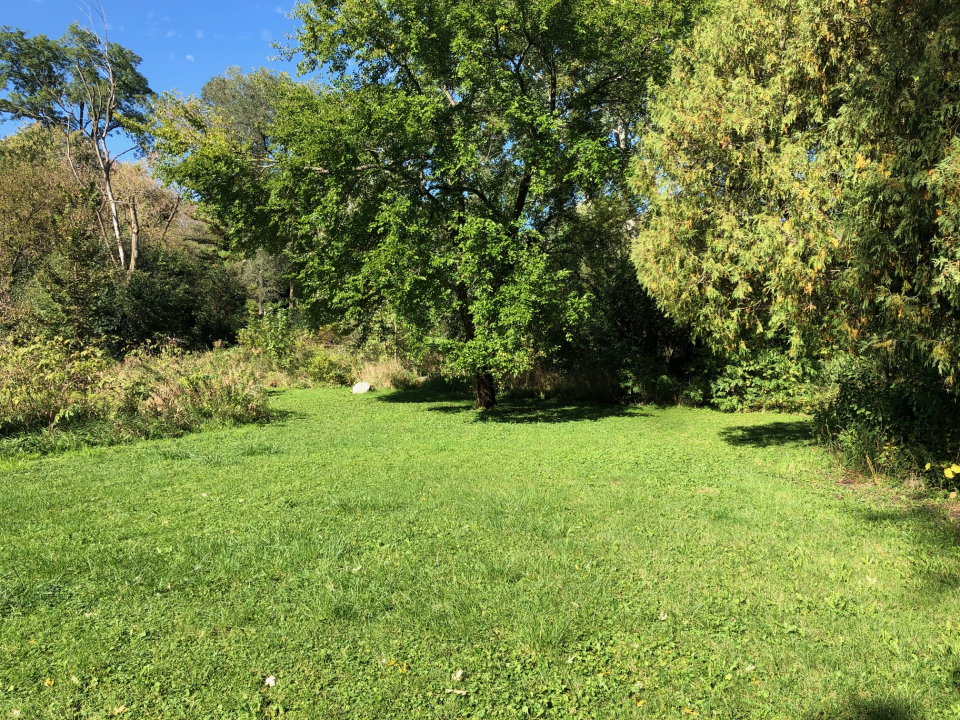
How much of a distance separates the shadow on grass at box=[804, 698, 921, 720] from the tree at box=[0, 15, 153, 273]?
2874cm

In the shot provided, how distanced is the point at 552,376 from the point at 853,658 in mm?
12184

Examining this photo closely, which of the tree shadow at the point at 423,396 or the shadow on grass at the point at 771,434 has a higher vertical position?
the tree shadow at the point at 423,396

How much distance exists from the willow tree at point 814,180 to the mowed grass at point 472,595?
6.79 feet

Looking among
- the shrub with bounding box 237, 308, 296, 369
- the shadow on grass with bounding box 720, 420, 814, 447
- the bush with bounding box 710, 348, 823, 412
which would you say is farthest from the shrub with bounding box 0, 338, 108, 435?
the bush with bounding box 710, 348, 823, 412

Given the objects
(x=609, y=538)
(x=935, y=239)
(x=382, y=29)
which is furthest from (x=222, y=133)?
(x=935, y=239)

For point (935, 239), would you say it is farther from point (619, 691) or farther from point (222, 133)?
point (222, 133)

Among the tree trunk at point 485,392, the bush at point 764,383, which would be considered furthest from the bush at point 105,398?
the bush at point 764,383

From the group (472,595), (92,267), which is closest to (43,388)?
(472,595)

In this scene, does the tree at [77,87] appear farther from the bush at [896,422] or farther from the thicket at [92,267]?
the bush at [896,422]

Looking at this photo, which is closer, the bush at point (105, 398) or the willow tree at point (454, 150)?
the bush at point (105, 398)

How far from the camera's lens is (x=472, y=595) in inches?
151

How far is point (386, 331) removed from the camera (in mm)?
19719

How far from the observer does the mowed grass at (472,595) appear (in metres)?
2.88

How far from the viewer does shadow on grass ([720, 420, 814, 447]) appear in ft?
29.7
